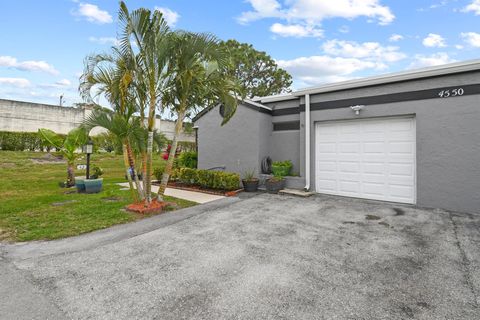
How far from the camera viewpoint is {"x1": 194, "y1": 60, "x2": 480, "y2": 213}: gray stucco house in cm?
581

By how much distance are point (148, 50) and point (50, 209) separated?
14.9 ft

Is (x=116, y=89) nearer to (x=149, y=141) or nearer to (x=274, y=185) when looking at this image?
(x=149, y=141)

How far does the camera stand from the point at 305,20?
386 inches

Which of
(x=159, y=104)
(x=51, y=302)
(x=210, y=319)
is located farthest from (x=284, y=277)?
(x=159, y=104)

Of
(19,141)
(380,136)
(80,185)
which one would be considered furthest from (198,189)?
(19,141)

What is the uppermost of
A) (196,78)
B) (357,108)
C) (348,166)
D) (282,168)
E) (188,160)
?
(196,78)

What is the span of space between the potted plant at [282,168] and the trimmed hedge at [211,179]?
4.43 ft

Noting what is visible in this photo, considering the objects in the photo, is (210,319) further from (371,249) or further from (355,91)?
A: (355,91)

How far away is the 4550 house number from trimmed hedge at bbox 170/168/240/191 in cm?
618

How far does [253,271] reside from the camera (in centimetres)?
306

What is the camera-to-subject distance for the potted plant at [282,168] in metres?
8.54

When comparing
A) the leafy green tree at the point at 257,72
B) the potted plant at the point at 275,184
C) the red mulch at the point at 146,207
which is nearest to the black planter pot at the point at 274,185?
the potted plant at the point at 275,184

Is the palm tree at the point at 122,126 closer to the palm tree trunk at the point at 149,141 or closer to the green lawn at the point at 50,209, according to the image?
the palm tree trunk at the point at 149,141

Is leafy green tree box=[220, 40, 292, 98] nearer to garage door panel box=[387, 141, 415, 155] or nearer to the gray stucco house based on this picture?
the gray stucco house
